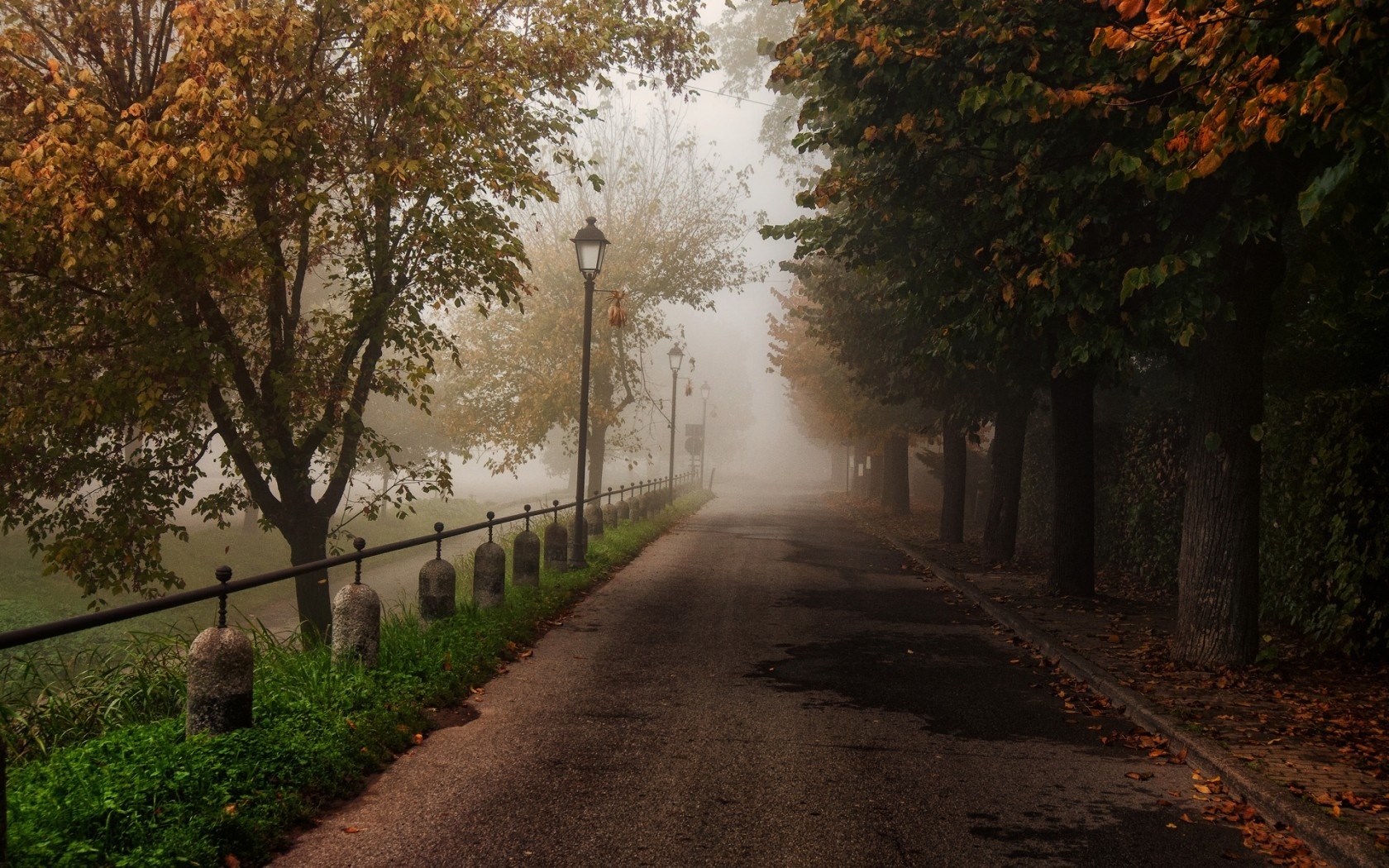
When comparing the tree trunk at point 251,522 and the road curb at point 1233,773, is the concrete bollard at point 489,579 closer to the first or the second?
the road curb at point 1233,773

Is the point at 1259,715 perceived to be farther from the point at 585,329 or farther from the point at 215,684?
the point at 585,329

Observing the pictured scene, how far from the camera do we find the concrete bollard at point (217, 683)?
214 inches

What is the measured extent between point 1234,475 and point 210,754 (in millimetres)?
7939

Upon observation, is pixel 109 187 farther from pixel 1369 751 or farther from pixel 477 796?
pixel 1369 751

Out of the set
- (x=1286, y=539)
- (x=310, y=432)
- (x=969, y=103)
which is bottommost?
(x=1286, y=539)

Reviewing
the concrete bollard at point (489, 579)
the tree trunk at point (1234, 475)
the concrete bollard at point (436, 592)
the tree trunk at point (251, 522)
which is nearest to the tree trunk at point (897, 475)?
the tree trunk at point (251, 522)

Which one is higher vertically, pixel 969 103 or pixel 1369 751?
pixel 969 103

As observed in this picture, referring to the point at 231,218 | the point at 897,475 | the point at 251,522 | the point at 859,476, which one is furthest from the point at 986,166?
the point at 859,476

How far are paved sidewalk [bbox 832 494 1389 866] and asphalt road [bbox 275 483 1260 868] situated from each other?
1.20ft

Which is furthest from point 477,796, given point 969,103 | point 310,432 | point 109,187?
point 310,432

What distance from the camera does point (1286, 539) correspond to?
10.1 meters

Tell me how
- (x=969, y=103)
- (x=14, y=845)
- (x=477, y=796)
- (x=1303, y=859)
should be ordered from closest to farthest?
(x=14, y=845), (x=1303, y=859), (x=477, y=796), (x=969, y=103)

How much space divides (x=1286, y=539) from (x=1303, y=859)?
6.36 meters

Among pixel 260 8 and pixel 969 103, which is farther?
Result: pixel 260 8
